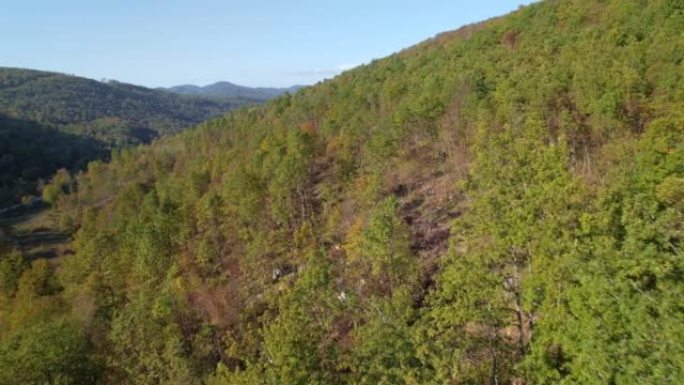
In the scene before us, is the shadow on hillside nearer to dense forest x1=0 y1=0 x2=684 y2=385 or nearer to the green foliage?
dense forest x1=0 y1=0 x2=684 y2=385

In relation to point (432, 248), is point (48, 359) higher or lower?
lower

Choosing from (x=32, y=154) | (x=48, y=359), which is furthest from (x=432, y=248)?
(x=32, y=154)

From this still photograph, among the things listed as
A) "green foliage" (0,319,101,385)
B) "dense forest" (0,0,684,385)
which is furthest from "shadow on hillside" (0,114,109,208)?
"green foliage" (0,319,101,385)

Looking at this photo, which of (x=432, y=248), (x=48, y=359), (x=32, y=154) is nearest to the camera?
(x=48, y=359)

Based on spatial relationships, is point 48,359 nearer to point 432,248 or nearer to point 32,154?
point 432,248

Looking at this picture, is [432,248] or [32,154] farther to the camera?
[32,154]

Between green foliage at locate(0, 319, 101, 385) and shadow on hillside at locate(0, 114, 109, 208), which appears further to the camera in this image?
shadow on hillside at locate(0, 114, 109, 208)

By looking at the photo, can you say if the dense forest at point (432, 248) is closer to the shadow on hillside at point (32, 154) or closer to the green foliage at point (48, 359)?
the green foliage at point (48, 359)

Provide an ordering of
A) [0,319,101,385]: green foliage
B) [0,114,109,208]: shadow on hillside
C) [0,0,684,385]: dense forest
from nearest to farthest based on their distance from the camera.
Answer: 1. [0,0,684,385]: dense forest
2. [0,319,101,385]: green foliage
3. [0,114,109,208]: shadow on hillside

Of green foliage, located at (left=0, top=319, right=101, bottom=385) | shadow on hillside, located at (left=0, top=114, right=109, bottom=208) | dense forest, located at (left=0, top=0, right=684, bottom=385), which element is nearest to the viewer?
dense forest, located at (left=0, top=0, right=684, bottom=385)
